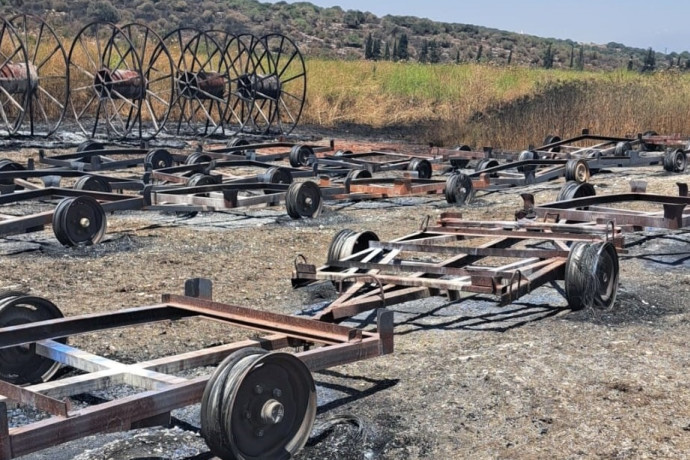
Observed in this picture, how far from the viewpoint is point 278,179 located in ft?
41.2

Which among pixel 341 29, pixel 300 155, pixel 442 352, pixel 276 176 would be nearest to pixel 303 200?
pixel 276 176

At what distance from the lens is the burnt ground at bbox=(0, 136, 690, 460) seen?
4160 mm

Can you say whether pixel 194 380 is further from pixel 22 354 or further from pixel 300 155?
pixel 300 155

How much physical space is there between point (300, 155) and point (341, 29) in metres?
66.1

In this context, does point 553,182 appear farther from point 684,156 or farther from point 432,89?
point 432,89

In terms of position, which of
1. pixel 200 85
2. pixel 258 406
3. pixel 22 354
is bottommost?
pixel 22 354

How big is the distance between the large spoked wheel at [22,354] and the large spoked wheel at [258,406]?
146 cm

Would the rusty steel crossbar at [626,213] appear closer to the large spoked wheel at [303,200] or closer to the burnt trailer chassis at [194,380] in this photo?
the large spoked wheel at [303,200]

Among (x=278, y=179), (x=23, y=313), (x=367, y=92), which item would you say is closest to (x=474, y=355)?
(x=23, y=313)

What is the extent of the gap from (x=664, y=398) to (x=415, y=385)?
127 cm

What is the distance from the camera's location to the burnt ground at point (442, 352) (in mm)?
4160

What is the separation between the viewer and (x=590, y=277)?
20.3 ft

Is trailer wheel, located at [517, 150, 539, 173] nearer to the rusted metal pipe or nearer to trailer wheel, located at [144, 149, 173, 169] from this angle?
trailer wheel, located at [144, 149, 173, 169]

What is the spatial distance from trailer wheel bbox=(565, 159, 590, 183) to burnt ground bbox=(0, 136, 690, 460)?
4.23 m
